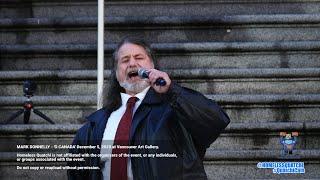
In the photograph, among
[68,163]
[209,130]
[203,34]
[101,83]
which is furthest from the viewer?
[203,34]

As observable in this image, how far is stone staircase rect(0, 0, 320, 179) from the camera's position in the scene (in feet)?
16.2

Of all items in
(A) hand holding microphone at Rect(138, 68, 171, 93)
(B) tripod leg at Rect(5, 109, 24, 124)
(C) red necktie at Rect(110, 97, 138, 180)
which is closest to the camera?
(A) hand holding microphone at Rect(138, 68, 171, 93)

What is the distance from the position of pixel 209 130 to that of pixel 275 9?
3525 millimetres

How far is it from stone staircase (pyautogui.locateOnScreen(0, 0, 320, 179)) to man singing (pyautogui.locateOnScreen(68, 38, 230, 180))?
1381mm

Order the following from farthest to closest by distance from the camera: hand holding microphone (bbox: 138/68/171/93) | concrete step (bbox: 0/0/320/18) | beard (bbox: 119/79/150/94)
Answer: concrete step (bbox: 0/0/320/18) < beard (bbox: 119/79/150/94) < hand holding microphone (bbox: 138/68/171/93)

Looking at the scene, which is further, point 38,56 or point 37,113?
point 38,56

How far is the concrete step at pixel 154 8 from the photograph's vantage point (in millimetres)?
6332

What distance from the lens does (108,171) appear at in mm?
3133

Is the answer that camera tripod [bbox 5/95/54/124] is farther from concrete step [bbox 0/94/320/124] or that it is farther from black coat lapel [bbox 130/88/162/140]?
black coat lapel [bbox 130/88/162/140]

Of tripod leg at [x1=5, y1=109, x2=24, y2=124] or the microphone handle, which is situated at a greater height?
the microphone handle

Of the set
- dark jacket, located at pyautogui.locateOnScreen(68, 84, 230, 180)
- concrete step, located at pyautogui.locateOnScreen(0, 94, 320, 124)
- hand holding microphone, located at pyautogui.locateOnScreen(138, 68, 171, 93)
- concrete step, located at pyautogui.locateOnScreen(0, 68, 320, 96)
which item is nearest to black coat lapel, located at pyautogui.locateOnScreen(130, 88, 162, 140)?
dark jacket, located at pyautogui.locateOnScreen(68, 84, 230, 180)

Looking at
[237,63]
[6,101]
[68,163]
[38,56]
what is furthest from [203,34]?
[68,163]

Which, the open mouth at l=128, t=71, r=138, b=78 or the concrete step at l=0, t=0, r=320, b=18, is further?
the concrete step at l=0, t=0, r=320, b=18

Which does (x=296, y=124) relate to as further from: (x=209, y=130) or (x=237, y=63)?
(x=209, y=130)
